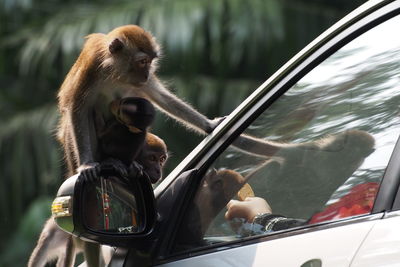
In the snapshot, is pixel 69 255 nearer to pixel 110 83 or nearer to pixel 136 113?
pixel 136 113

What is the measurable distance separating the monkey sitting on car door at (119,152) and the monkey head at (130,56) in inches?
18.2

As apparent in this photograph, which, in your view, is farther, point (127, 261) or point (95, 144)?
point (95, 144)

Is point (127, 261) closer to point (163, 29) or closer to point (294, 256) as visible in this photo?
point (294, 256)

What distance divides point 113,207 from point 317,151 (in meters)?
0.70

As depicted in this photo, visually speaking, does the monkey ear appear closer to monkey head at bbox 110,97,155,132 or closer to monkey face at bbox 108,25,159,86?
monkey face at bbox 108,25,159,86

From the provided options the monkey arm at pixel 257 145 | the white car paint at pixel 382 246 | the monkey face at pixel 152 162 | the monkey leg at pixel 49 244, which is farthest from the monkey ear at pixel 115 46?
the white car paint at pixel 382 246

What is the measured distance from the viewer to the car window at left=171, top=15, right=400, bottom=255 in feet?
7.39

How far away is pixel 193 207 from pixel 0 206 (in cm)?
949

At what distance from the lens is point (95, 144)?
4.05 metres

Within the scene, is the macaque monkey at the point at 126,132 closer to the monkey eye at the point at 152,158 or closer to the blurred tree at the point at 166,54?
the monkey eye at the point at 152,158

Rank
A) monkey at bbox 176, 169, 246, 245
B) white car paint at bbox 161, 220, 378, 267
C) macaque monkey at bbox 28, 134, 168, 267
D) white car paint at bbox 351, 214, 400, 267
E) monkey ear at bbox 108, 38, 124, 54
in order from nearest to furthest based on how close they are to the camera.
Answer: white car paint at bbox 351, 214, 400, 267
white car paint at bbox 161, 220, 378, 267
monkey at bbox 176, 169, 246, 245
macaque monkey at bbox 28, 134, 168, 267
monkey ear at bbox 108, 38, 124, 54

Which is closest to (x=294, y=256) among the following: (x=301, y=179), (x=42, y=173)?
(x=301, y=179)

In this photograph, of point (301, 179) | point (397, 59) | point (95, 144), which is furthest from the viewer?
point (95, 144)

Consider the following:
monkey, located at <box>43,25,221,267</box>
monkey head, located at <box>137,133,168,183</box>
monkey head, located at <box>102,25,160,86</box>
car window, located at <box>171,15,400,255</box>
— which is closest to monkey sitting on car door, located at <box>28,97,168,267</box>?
monkey head, located at <box>137,133,168,183</box>
